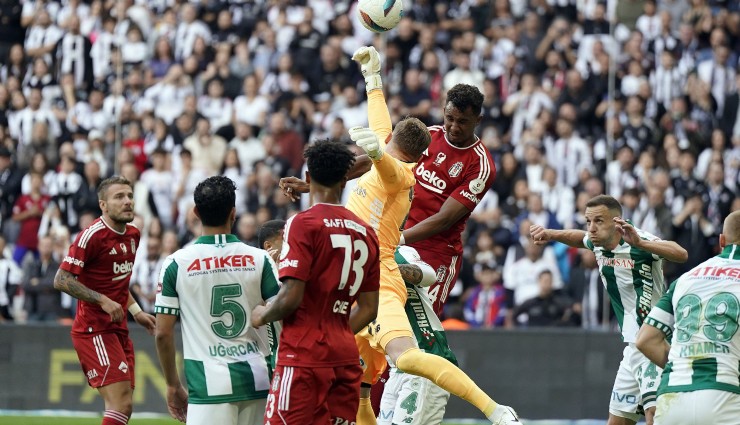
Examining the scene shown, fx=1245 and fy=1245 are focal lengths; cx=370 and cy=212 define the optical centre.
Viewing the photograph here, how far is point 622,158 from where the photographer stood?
1941 centimetres

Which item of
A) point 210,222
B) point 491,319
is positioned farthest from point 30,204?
point 210,222

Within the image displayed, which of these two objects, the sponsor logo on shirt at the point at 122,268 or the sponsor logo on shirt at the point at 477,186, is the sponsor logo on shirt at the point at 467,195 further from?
the sponsor logo on shirt at the point at 122,268

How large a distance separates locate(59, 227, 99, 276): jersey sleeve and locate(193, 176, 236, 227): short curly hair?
3.24 m

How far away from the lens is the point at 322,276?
826cm

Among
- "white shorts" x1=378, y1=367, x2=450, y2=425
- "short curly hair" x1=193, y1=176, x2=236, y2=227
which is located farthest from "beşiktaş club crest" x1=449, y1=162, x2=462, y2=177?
"short curly hair" x1=193, y1=176, x2=236, y2=227

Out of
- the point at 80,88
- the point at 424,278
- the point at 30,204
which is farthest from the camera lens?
the point at 80,88

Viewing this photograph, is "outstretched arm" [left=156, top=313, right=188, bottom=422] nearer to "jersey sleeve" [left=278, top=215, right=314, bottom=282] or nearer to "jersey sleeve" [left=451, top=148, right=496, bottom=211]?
"jersey sleeve" [left=278, top=215, right=314, bottom=282]

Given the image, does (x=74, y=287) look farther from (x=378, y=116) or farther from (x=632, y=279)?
(x=632, y=279)

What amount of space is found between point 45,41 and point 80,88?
1428 millimetres

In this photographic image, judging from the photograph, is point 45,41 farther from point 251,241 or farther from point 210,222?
point 210,222

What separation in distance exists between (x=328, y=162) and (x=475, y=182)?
147 inches


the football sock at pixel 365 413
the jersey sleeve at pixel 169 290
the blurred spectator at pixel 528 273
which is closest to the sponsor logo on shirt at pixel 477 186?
the football sock at pixel 365 413

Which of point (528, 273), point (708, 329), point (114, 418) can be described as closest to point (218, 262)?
point (708, 329)

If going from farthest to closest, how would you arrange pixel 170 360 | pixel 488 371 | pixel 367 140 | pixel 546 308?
pixel 546 308, pixel 488 371, pixel 367 140, pixel 170 360
